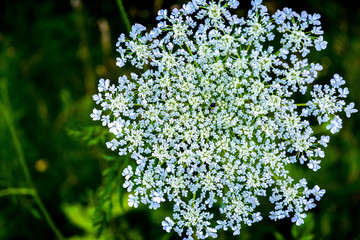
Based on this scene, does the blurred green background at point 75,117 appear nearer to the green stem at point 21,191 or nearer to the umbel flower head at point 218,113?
the green stem at point 21,191

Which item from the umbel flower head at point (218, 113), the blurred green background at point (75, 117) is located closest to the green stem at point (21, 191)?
the blurred green background at point (75, 117)

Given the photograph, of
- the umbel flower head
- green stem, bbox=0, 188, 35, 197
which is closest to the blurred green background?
green stem, bbox=0, 188, 35, 197

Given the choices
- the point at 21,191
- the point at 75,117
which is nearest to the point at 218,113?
the point at 21,191

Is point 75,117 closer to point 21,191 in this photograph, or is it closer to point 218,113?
point 21,191

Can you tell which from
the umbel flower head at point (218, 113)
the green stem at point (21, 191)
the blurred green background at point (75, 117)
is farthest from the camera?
the blurred green background at point (75, 117)

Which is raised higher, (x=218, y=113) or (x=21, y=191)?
Result: (x=218, y=113)

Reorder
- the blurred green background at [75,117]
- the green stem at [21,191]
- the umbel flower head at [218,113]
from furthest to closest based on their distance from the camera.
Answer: the blurred green background at [75,117] → the green stem at [21,191] → the umbel flower head at [218,113]

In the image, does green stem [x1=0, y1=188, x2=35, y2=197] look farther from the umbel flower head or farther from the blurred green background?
the umbel flower head

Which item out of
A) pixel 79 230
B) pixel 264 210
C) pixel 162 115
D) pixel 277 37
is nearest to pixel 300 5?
pixel 277 37
